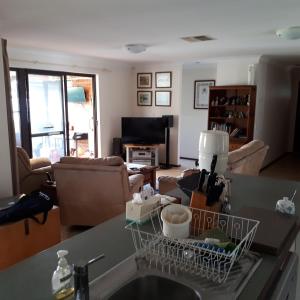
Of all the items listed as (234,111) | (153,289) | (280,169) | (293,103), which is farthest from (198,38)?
(293,103)

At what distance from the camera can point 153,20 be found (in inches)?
119

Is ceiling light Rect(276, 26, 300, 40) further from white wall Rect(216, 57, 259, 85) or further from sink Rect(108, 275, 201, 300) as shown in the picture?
sink Rect(108, 275, 201, 300)

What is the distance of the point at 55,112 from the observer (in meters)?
5.73

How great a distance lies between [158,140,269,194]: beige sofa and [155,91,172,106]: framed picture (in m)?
2.98

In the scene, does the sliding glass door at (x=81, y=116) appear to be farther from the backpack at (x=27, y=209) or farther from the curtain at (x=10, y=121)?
the backpack at (x=27, y=209)

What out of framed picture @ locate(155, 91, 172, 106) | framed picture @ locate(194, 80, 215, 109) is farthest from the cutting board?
framed picture @ locate(194, 80, 215, 109)

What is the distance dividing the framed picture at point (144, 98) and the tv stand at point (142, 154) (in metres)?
1.17

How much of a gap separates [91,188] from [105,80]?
12.2ft

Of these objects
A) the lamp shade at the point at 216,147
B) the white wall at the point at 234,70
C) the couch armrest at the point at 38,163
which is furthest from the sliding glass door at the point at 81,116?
the lamp shade at the point at 216,147

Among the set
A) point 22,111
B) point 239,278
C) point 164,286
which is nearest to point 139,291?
point 164,286

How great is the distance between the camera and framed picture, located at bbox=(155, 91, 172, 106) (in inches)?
272

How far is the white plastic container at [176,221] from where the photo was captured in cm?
123

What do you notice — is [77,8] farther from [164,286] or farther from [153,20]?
[164,286]

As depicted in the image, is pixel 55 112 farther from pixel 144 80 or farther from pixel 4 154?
pixel 4 154
